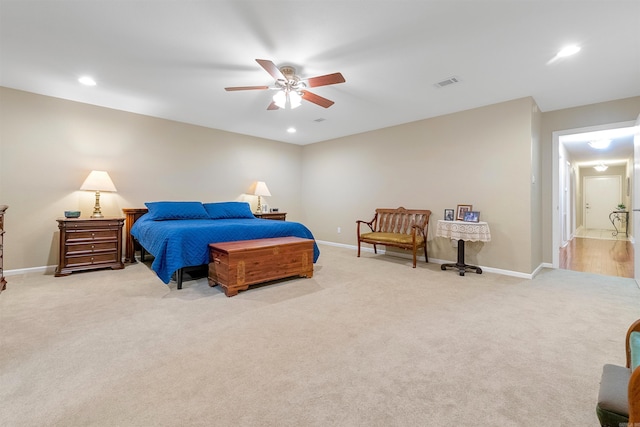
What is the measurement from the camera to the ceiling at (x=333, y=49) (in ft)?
7.18

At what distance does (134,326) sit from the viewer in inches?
91.0

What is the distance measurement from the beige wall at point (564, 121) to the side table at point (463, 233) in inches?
49.2

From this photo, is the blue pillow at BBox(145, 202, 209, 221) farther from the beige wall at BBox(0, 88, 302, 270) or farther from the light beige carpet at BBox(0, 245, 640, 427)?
the light beige carpet at BBox(0, 245, 640, 427)

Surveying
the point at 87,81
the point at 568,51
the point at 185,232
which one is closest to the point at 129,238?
the point at 185,232

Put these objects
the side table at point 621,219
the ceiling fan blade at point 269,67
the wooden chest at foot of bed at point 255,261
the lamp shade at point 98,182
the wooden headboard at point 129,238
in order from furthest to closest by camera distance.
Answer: the side table at point 621,219 < the wooden headboard at point 129,238 < the lamp shade at point 98,182 < the wooden chest at foot of bed at point 255,261 < the ceiling fan blade at point 269,67

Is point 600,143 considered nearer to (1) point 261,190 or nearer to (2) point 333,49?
(2) point 333,49

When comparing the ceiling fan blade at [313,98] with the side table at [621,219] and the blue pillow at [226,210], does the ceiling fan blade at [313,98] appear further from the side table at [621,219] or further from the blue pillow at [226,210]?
the side table at [621,219]

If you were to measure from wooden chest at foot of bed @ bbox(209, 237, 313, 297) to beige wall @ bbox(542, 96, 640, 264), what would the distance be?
3.78 meters

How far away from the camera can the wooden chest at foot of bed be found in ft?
10.1

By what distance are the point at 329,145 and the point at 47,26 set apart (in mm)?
4972

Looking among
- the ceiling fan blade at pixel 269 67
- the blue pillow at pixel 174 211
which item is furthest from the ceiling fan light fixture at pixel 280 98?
the blue pillow at pixel 174 211

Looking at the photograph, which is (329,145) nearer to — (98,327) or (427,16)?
(427,16)

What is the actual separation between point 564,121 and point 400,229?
2.95 meters

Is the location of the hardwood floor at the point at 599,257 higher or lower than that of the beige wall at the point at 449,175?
lower
